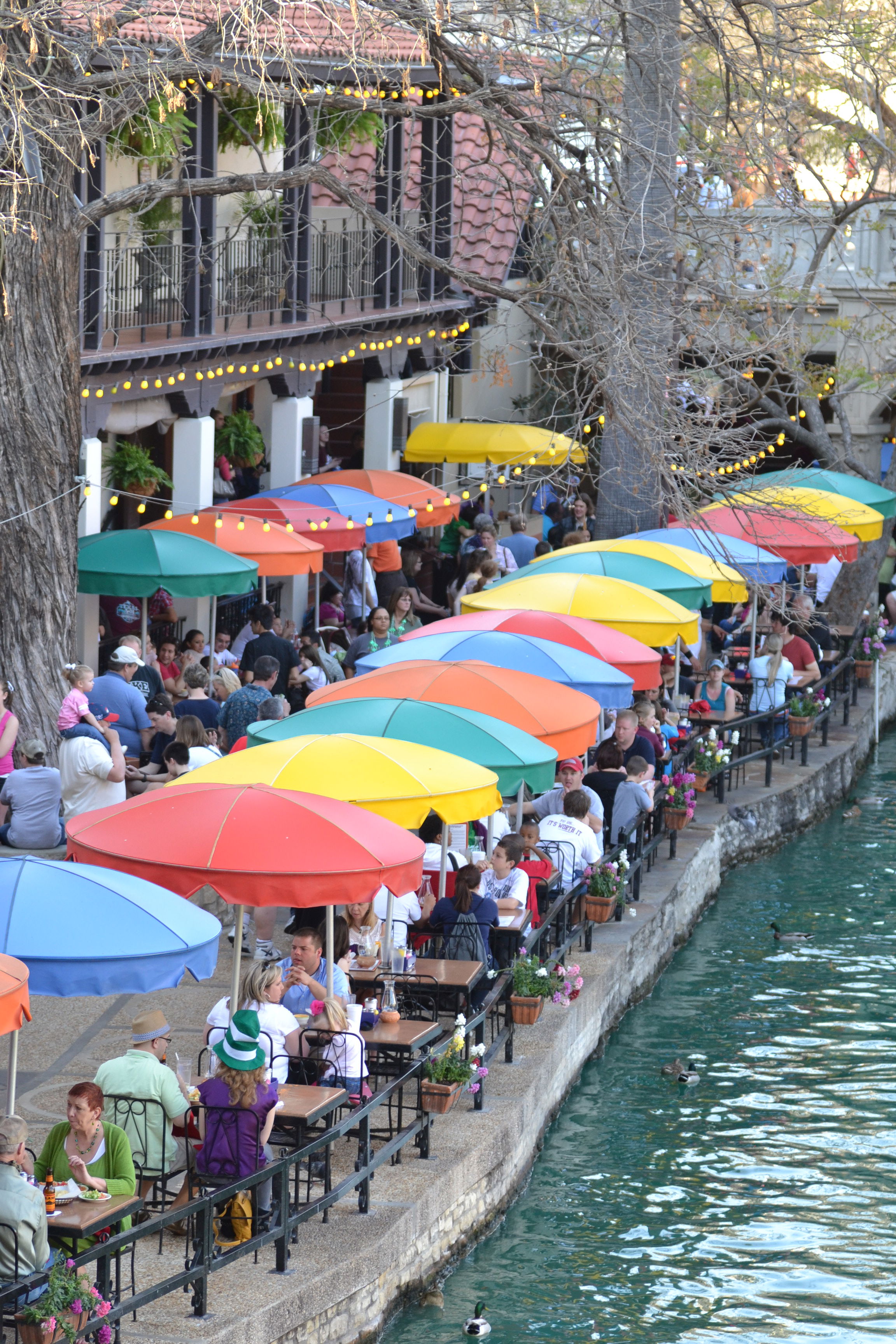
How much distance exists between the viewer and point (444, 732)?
11.4 meters

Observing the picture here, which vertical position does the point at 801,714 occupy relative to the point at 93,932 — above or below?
below

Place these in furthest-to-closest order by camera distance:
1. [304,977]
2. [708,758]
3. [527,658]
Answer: [708,758] < [527,658] < [304,977]

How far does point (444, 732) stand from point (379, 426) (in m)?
15.6

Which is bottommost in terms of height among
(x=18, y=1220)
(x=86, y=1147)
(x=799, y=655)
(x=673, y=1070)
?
(x=673, y=1070)

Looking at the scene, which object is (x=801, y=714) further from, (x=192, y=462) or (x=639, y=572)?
(x=192, y=462)

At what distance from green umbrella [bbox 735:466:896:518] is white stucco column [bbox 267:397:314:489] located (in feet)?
18.8

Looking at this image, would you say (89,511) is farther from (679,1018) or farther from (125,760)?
(679,1018)

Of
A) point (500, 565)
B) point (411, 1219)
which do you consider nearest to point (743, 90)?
point (500, 565)

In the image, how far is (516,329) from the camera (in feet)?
107

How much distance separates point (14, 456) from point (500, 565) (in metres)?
9.07

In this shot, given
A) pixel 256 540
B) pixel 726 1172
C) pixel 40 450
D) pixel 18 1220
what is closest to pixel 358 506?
pixel 256 540

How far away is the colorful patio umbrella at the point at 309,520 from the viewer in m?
18.6

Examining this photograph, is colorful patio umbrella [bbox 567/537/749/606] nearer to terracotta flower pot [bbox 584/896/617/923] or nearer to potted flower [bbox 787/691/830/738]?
potted flower [bbox 787/691/830/738]

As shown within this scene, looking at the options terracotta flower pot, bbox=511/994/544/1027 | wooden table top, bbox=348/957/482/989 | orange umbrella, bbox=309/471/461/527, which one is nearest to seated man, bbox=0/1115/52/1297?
wooden table top, bbox=348/957/482/989
